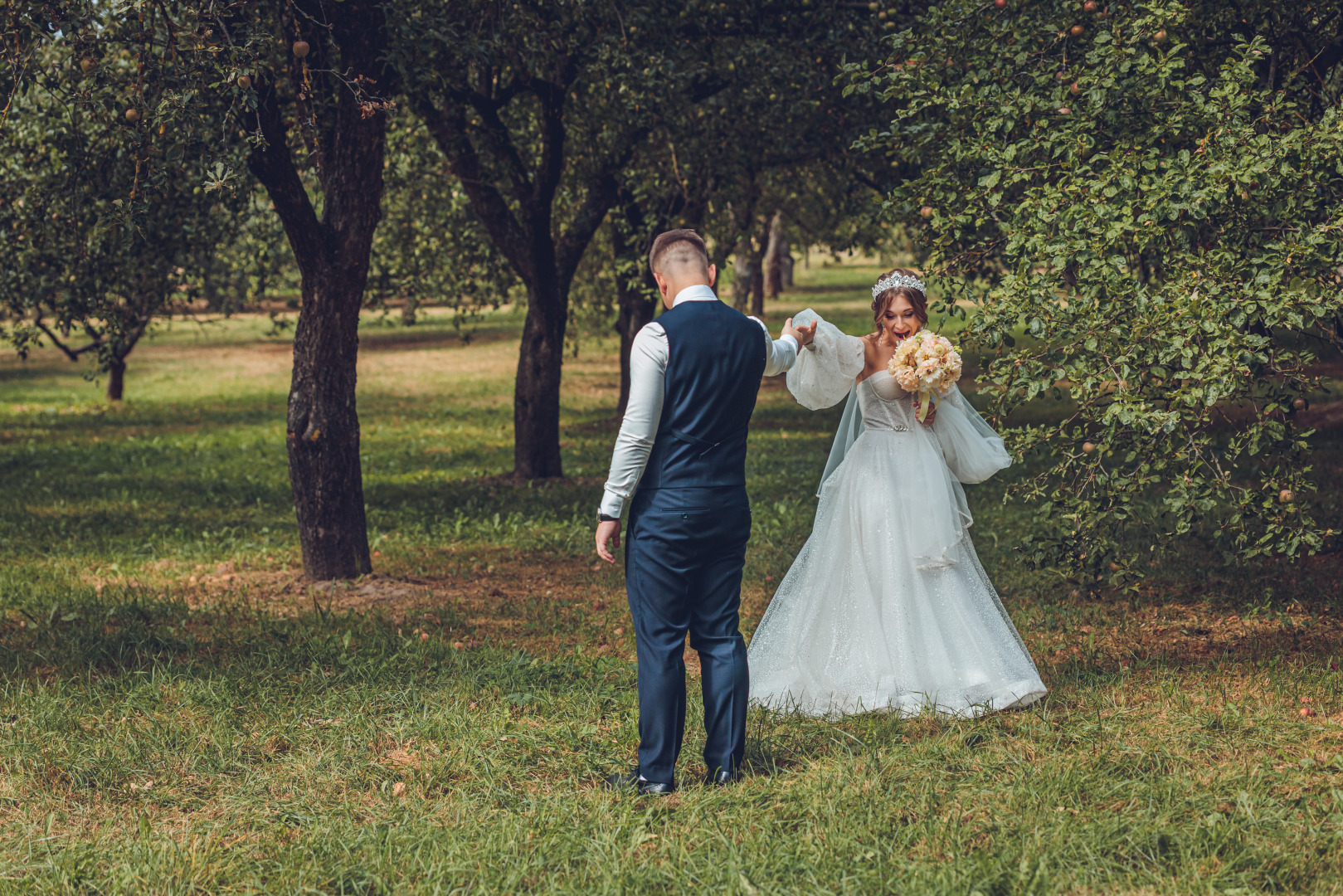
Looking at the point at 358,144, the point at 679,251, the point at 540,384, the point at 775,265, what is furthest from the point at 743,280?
the point at 679,251

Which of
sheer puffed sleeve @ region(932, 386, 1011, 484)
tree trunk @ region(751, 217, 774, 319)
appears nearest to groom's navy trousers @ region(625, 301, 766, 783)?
sheer puffed sleeve @ region(932, 386, 1011, 484)

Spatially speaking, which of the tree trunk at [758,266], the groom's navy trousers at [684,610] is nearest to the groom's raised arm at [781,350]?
the groom's navy trousers at [684,610]

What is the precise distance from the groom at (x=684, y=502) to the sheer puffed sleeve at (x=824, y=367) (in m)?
0.78

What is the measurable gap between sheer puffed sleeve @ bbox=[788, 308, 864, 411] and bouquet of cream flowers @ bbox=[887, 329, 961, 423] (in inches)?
8.0

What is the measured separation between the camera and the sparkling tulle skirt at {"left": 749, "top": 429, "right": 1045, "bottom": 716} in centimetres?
542

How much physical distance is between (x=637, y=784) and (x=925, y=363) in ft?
7.55

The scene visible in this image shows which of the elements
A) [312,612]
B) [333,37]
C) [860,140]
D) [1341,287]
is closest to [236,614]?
[312,612]

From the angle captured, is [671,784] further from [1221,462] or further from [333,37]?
[1221,462]

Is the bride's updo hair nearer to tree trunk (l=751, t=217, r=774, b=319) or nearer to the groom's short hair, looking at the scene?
the groom's short hair

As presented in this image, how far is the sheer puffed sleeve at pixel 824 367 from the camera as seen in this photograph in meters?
5.26

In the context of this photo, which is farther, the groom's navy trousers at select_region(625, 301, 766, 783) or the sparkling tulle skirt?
the sparkling tulle skirt

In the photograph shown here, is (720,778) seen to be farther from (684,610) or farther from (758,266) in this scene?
(758,266)

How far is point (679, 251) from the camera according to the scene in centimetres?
444

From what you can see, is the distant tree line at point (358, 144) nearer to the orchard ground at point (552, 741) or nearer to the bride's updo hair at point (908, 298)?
the orchard ground at point (552, 741)
